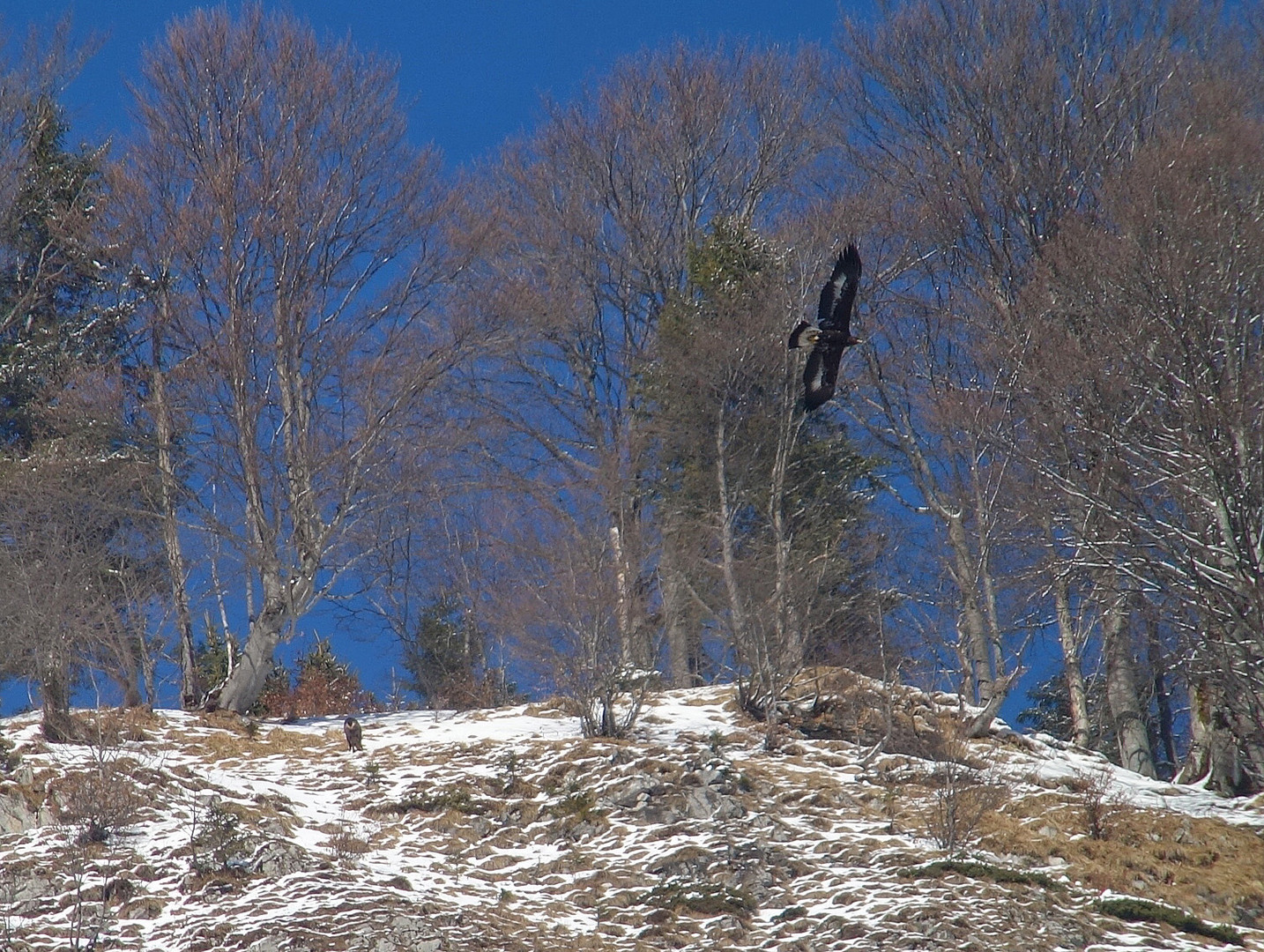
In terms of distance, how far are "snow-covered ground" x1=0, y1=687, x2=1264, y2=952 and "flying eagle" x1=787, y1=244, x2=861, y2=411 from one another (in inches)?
182

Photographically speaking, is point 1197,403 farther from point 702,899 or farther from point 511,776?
point 511,776

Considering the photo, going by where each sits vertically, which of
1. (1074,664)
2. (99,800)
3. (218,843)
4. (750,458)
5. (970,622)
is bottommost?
(218,843)

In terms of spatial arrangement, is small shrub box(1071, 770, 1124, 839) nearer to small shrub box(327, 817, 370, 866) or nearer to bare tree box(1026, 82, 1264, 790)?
bare tree box(1026, 82, 1264, 790)

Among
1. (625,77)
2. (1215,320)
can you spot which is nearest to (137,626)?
(1215,320)

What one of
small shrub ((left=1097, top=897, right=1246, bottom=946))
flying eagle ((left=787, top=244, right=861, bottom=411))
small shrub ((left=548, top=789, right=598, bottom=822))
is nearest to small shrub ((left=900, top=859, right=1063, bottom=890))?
small shrub ((left=1097, top=897, right=1246, bottom=946))

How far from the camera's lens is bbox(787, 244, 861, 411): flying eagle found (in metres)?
14.6

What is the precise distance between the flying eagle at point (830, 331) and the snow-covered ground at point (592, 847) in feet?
15.1

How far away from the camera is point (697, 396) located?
899 inches

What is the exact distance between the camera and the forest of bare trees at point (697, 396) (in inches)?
656

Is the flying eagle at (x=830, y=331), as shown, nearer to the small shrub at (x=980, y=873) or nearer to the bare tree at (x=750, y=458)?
the small shrub at (x=980, y=873)

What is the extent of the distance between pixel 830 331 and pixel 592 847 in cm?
632

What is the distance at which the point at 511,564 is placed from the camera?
2055 cm

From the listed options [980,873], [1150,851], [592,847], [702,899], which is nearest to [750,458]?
[592,847]

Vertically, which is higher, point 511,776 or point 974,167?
point 974,167
